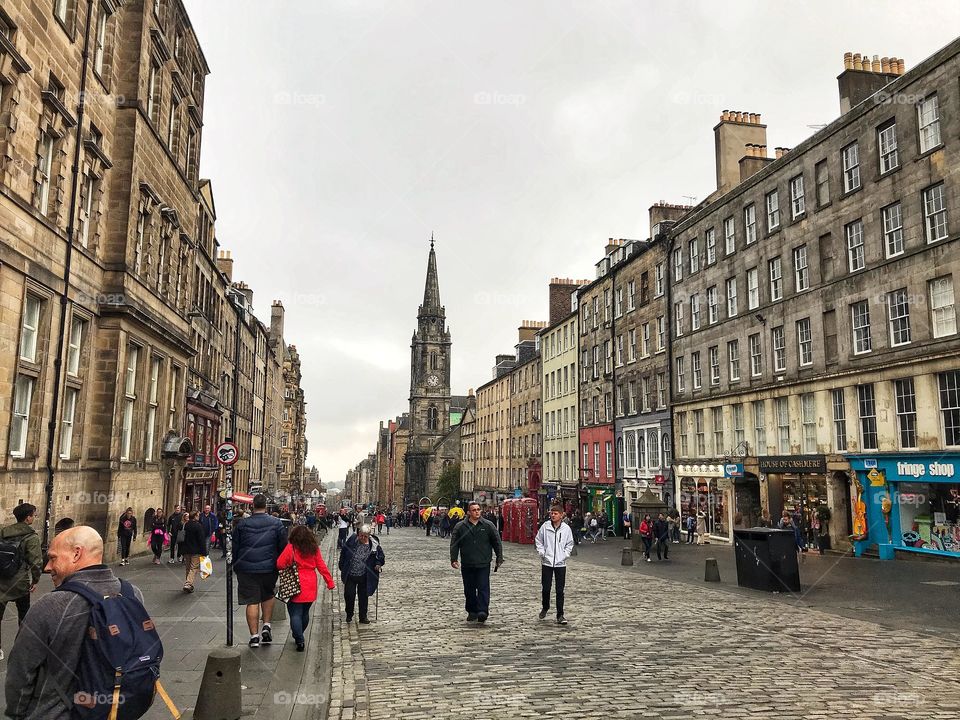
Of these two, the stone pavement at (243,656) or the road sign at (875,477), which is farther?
the road sign at (875,477)

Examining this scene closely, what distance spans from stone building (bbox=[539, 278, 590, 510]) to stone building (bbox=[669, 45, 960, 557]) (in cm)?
1614

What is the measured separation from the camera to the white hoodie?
11.8 meters

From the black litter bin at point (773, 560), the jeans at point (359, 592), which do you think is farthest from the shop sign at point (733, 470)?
the jeans at point (359, 592)

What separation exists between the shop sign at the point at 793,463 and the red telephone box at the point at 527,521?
11580 mm

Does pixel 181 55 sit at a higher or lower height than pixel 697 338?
higher

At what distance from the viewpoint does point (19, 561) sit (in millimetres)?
8547

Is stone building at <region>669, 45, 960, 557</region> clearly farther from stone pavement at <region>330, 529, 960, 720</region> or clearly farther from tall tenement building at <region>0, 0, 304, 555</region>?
tall tenement building at <region>0, 0, 304, 555</region>

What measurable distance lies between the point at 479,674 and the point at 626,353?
A: 3705 cm

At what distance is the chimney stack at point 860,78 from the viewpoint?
1064 inches

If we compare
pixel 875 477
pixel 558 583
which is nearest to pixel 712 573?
pixel 558 583

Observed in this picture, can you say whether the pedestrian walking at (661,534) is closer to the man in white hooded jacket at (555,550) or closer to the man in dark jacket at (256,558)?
the man in white hooded jacket at (555,550)

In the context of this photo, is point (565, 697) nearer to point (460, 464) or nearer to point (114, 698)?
point (114, 698)

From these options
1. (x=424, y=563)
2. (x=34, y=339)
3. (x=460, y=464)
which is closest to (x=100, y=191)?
(x=34, y=339)

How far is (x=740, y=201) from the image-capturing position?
32625 millimetres
